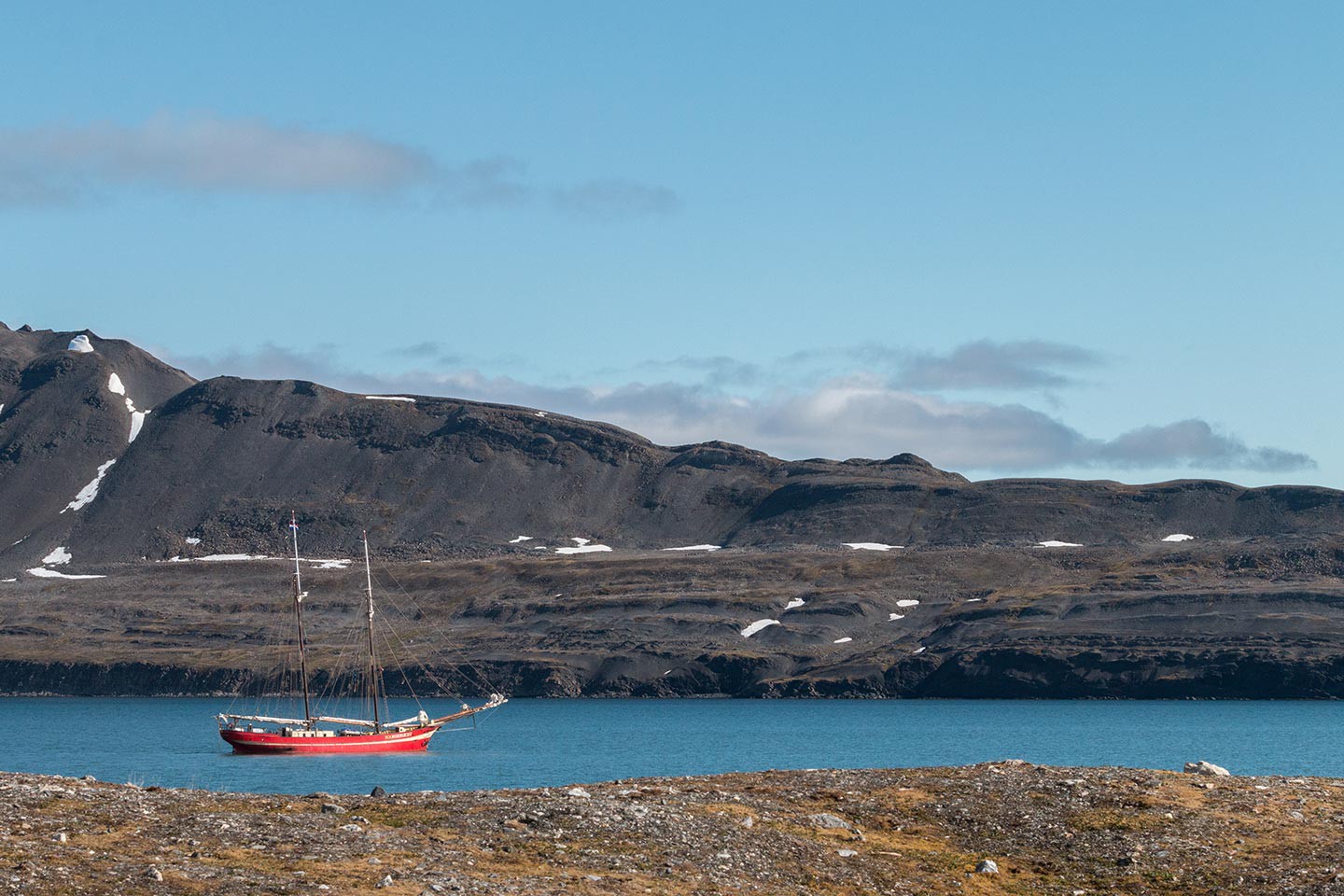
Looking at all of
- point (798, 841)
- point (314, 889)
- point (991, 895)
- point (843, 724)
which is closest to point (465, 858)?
point (314, 889)

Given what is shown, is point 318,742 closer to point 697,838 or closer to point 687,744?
point 687,744

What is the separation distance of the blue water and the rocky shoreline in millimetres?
46997

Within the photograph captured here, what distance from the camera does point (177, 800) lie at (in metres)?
30.6

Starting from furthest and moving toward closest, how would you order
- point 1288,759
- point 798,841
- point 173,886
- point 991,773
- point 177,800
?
1. point 1288,759
2. point 991,773
3. point 177,800
4. point 798,841
5. point 173,886

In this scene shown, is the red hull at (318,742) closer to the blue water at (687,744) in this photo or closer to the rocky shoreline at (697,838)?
the blue water at (687,744)

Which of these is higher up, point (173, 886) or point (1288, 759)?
point (173, 886)

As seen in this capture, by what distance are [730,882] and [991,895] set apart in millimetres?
4232

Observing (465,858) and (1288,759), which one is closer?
(465,858)

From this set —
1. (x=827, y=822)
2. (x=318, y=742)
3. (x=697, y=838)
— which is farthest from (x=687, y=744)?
(x=697, y=838)

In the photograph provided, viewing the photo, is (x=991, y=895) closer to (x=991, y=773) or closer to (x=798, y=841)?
(x=798, y=841)

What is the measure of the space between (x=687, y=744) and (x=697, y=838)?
318ft

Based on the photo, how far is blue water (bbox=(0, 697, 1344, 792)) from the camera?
95312 mm

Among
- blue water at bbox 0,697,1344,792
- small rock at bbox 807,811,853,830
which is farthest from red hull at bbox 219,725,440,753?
small rock at bbox 807,811,853,830

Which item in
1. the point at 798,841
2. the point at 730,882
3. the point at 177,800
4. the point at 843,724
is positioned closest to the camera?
the point at 730,882
